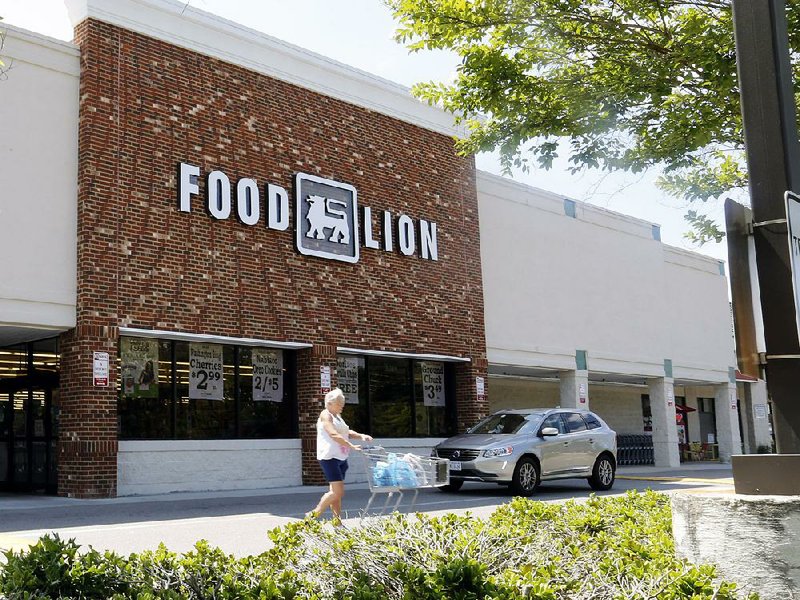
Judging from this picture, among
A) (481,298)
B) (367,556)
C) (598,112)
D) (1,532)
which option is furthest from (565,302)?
(367,556)

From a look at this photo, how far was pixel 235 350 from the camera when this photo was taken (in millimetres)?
18781

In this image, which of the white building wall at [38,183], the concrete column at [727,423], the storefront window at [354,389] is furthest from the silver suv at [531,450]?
the concrete column at [727,423]

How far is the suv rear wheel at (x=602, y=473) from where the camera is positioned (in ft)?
59.0

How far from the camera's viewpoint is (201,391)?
18.0 meters

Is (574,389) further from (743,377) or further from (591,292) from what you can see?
(743,377)

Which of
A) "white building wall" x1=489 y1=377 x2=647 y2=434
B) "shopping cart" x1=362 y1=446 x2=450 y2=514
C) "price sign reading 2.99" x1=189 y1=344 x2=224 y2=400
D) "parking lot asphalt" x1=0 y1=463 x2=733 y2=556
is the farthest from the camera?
"white building wall" x1=489 y1=377 x2=647 y2=434

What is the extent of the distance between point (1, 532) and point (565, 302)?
65.3 ft

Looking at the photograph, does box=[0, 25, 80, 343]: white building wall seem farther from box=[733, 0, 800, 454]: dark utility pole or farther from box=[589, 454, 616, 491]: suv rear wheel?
box=[733, 0, 800, 454]: dark utility pole

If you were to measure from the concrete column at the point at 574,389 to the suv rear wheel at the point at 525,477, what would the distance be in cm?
1072

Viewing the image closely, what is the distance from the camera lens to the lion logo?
19812 millimetres

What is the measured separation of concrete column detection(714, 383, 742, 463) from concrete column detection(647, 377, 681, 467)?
339 centimetres

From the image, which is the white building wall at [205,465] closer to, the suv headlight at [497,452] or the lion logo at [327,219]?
the lion logo at [327,219]

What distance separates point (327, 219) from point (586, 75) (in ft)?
31.6

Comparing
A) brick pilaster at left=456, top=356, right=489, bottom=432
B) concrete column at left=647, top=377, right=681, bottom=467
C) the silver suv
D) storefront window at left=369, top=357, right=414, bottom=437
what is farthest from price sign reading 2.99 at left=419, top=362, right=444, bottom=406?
concrete column at left=647, top=377, right=681, bottom=467
